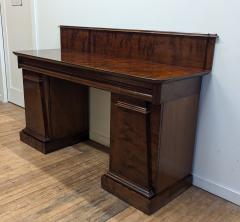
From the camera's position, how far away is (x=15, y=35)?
339 cm

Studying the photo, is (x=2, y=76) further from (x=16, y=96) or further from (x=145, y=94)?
(x=145, y=94)

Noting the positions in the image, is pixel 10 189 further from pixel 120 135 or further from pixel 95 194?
pixel 120 135

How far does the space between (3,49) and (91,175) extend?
2.26 m

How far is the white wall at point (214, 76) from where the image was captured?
1731 mm

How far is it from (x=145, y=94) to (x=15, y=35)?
7.81 ft

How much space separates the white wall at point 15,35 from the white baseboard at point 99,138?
115 centimetres

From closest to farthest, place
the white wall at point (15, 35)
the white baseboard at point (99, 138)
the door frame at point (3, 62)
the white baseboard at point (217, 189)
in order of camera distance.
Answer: the white baseboard at point (217, 189), the white baseboard at point (99, 138), the white wall at point (15, 35), the door frame at point (3, 62)

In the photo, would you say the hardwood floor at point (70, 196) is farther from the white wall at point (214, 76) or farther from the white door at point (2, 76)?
the white door at point (2, 76)

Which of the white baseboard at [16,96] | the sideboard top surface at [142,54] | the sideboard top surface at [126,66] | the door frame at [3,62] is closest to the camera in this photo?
the sideboard top surface at [126,66]

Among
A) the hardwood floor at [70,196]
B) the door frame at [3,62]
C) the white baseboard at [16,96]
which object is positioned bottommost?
the hardwood floor at [70,196]

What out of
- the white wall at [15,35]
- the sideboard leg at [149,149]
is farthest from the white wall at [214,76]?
the white wall at [15,35]

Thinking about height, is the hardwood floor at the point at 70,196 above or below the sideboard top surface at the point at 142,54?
below

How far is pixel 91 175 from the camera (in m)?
2.19

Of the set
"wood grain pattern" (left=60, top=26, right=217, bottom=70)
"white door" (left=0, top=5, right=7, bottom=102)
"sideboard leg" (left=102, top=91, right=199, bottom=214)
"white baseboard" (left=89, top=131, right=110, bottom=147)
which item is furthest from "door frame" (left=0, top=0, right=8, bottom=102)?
"sideboard leg" (left=102, top=91, right=199, bottom=214)
